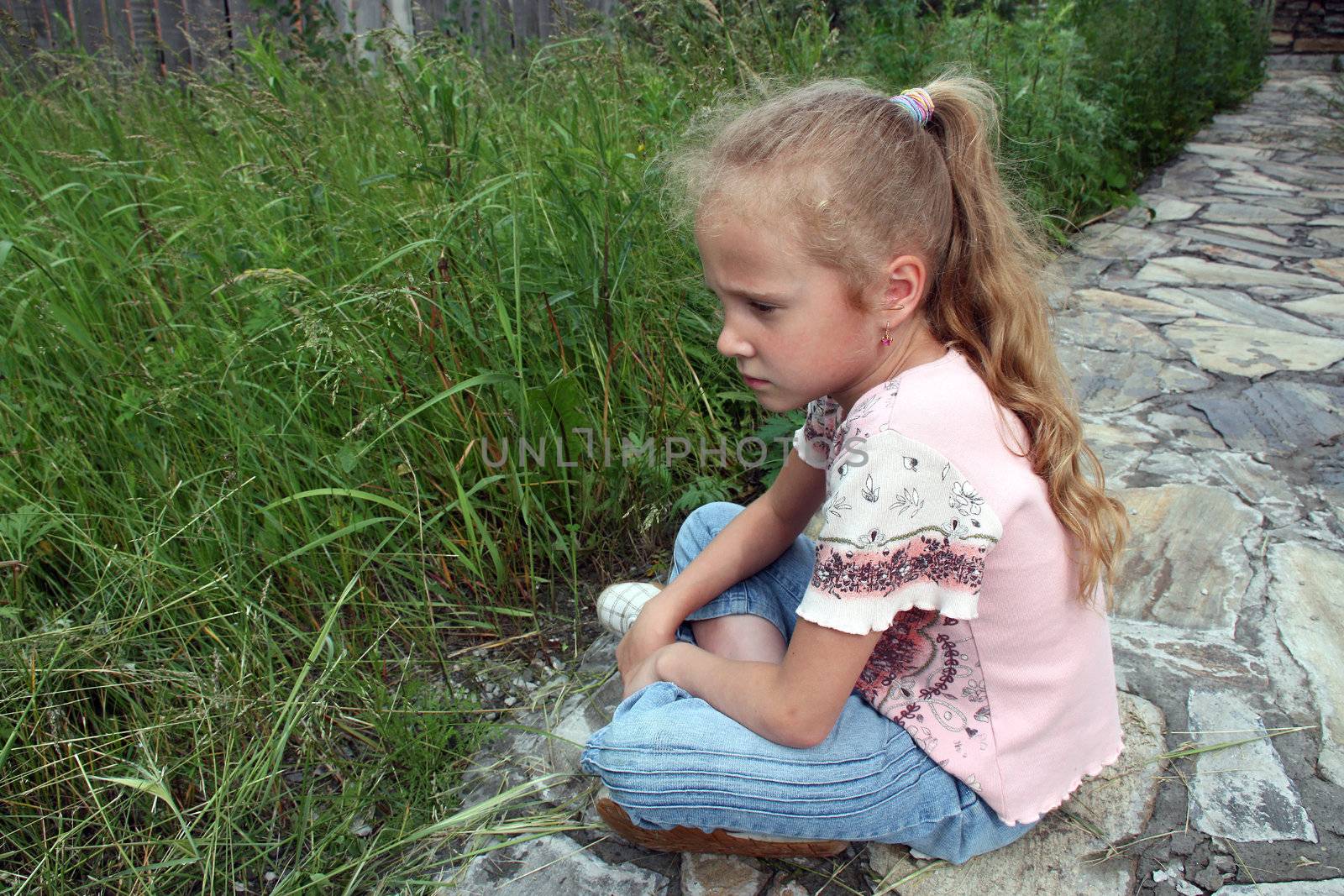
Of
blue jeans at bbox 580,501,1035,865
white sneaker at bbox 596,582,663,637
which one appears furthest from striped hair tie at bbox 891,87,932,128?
white sneaker at bbox 596,582,663,637

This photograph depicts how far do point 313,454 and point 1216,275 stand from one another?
3757 mm

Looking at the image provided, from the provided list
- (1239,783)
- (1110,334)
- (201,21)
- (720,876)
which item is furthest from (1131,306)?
Answer: (201,21)

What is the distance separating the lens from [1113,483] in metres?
2.46

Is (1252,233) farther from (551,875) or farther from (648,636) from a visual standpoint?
(551,875)

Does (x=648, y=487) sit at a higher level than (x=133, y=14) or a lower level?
lower

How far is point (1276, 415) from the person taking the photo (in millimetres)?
2816

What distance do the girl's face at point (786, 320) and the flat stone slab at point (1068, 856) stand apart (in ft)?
2.40

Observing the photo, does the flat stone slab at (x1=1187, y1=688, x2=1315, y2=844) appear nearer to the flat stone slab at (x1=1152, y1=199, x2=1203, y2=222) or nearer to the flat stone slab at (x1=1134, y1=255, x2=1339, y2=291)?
the flat stone slab at (x1=1134, y1=255, x2=1339, y2=291)

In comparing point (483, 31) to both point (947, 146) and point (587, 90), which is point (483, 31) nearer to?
point (587, 90)

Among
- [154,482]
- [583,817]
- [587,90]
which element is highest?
[587,90]

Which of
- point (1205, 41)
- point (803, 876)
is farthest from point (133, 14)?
point (1205, 41)

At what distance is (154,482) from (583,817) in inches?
41.3

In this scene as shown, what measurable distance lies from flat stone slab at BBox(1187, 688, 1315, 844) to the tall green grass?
100 cm

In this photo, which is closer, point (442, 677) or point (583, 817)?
point (583, 817)
